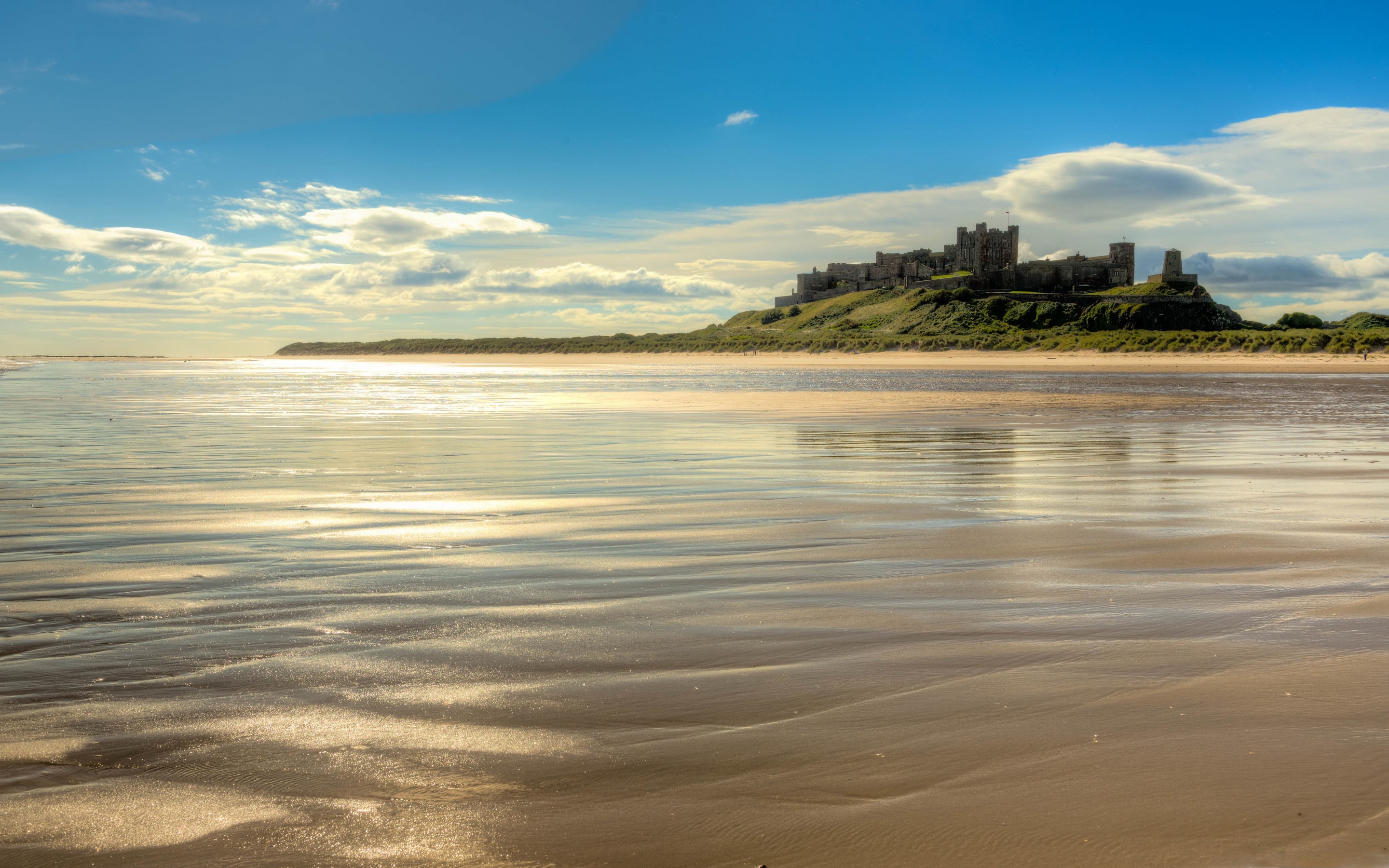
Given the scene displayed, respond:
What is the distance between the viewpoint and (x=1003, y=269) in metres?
132

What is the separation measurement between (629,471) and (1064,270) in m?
135

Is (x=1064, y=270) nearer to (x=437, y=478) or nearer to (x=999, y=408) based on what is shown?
(x=999, y=408)

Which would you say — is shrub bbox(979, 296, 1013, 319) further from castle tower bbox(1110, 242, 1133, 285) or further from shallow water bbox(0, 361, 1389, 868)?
shallow water bbox(0, 361, 1389, 868)

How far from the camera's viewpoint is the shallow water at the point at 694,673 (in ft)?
7.36

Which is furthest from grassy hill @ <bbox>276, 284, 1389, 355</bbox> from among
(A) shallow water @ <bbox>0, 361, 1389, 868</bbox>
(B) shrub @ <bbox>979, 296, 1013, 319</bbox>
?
(A) shallow water @ <bbox>0, 361, 1389, 868</bbox>

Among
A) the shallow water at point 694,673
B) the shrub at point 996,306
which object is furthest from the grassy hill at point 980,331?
the shallow water at point 694,673

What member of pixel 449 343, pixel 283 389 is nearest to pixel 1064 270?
pixel 449 343

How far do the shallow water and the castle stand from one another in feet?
414

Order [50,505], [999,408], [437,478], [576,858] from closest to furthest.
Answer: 1. [576,858]
2. [50,505]
3. [437,478]
4. [999,408]

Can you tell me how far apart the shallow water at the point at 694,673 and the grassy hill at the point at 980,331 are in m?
55.0

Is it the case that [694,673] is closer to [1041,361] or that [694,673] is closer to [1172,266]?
[1041,361]

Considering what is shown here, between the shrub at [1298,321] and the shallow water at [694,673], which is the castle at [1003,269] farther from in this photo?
the shallow water at [694,673]

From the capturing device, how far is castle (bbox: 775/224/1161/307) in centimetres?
12775

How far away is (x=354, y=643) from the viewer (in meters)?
3.56
